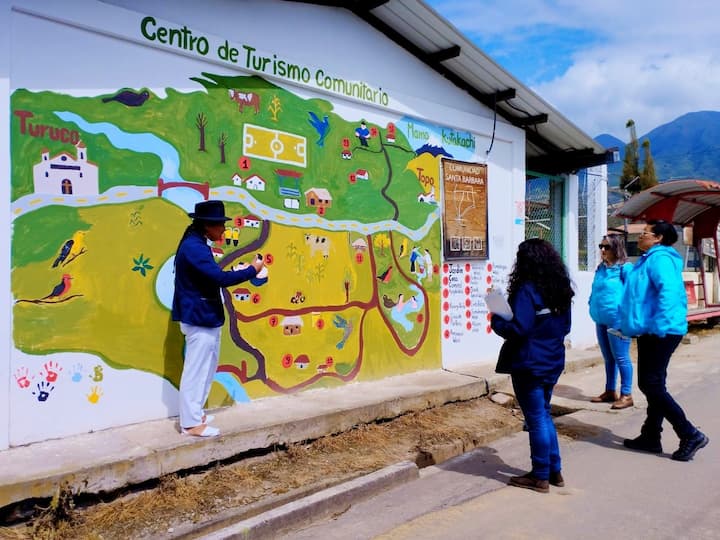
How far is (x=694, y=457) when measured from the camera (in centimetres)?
496

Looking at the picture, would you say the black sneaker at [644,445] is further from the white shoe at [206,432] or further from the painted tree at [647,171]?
the painted tree at [647,171]

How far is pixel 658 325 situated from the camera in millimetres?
4902

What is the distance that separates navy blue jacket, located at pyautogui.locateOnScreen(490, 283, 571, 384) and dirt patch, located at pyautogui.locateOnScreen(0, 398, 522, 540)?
4.59 feet

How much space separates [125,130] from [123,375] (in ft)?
6.25

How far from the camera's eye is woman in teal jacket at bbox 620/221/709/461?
4879 millimetres

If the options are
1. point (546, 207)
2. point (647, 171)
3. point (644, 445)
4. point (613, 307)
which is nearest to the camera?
point (644, 445)

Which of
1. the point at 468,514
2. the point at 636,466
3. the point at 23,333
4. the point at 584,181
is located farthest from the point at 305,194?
the point at 584,181

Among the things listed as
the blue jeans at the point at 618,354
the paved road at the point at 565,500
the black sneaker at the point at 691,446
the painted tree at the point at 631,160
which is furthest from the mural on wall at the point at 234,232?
the painted tree at the point at 631,160

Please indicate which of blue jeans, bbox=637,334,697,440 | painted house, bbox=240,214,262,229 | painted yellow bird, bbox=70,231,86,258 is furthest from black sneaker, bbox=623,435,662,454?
painted yellow bird, bbox=70,231,86,258

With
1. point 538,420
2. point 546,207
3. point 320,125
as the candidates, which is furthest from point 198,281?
point 546,207

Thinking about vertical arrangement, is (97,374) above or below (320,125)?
below

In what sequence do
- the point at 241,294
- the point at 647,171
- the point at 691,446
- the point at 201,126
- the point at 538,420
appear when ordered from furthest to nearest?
the point at 647,171 < the point at 241,294 < the point at 201,126 < the point at 691,446 < the point at 538,420

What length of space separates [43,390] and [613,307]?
5511mm

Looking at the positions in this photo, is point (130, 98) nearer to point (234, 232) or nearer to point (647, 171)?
point (234, 232)
